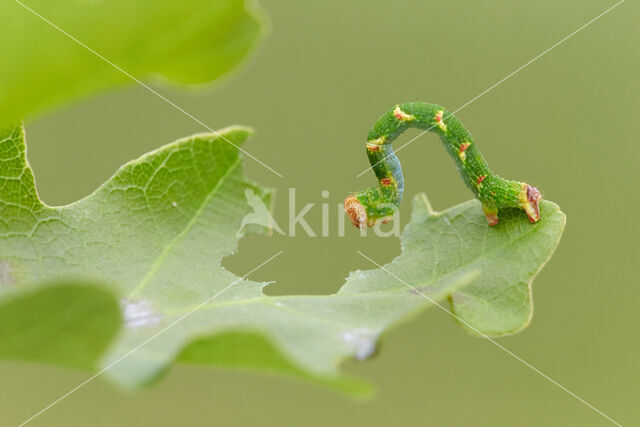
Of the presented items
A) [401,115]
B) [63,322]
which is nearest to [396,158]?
[401,115]

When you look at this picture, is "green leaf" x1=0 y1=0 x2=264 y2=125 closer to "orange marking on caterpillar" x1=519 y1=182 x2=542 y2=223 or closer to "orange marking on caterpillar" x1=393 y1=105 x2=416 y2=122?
"orange marking on caterpillar" x1=519 y1=182 x2=542 y2=223

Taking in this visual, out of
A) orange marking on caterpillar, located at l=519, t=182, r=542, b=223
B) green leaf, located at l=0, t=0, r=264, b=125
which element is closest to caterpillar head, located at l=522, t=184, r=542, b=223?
orange marking on caterpillar, located at l=519, t=182, r=542, b=223

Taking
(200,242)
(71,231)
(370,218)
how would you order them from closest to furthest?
1. (71,231)
2. (200,242)
3. (370,218)

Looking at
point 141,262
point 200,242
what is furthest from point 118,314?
point 200,242

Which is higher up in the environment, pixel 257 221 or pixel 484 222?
pixel 257 221

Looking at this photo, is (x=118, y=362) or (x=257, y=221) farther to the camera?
(x=257, y=221)

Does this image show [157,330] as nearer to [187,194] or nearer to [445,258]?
[187,194]
